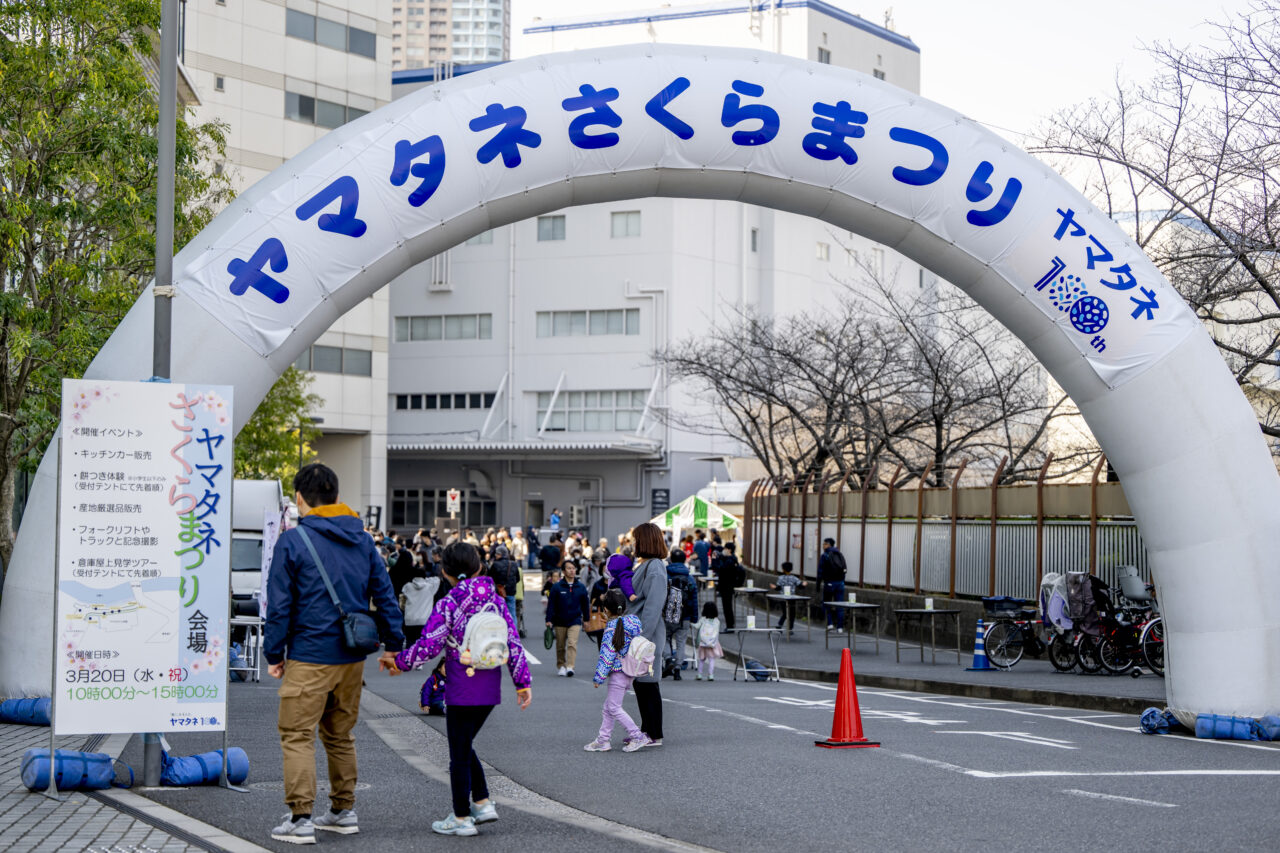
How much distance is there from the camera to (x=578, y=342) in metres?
68.9

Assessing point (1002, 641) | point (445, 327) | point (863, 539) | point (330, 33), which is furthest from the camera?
point (445, 327)

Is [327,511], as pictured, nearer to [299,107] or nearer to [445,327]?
[299,107]

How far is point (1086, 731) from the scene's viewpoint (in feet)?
44.9

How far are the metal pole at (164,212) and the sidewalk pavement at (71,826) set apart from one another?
0.51 metres

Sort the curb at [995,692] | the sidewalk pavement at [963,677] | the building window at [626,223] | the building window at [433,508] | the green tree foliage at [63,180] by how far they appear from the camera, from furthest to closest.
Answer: the building window at [433,508]
the building window at [626,223]
the sidewalk pavement at [963,677]
the curb at [995,692]
the green tree foliage at [63,180]

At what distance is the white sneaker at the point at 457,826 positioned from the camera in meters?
7.91

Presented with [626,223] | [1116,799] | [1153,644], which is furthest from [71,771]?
[626,223]

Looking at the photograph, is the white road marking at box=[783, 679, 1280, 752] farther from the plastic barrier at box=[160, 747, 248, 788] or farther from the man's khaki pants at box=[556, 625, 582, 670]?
the plastic barrier at box=[160, 747, 248, 788]

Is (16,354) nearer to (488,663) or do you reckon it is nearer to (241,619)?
(241,619)

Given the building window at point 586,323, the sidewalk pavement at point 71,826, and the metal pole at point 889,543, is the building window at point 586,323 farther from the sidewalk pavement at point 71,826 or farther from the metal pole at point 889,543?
the sidewalk pavement at point 71,826

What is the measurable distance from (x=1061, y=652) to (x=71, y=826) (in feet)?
49.5

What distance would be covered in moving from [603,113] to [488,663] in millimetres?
5812

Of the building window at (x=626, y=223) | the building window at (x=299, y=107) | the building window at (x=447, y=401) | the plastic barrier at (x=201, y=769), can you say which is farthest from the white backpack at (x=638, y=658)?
the building window at (x=447, y=401)

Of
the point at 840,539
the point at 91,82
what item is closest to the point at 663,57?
the point at 91,82
